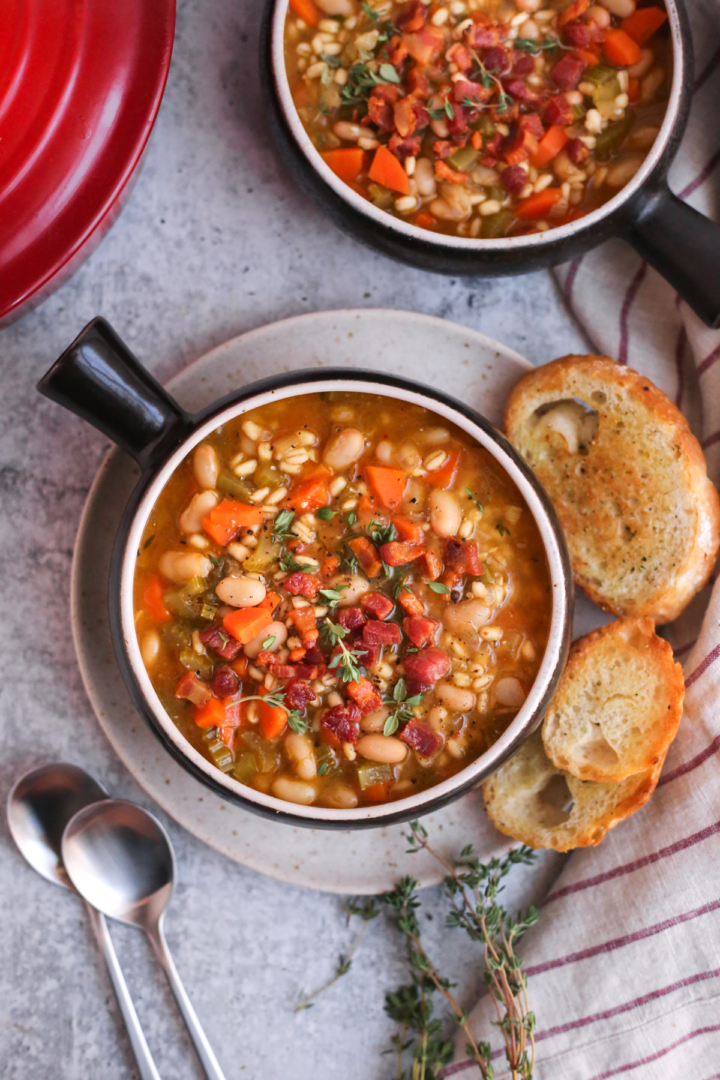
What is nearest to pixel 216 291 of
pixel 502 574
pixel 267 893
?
pixel 502 574

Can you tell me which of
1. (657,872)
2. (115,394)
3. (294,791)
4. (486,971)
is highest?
(115,394)

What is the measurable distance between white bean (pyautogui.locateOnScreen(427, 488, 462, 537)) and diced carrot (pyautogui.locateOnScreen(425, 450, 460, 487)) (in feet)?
0.14

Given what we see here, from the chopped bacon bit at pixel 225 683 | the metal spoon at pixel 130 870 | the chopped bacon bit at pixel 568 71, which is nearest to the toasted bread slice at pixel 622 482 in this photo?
the chopped bacon bit at pixel 568 71

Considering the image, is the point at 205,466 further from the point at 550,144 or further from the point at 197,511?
the point at 550,144

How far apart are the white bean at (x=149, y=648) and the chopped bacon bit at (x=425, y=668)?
1.96 ft

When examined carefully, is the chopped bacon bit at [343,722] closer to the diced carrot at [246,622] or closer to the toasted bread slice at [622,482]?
the diced carrot at [246,622]

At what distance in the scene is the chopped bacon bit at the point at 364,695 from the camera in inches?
80.3

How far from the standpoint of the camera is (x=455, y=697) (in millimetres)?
2051

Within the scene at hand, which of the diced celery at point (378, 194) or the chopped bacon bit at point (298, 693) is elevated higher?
the diced celery at point (378, 194)

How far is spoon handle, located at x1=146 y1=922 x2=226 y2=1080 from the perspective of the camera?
96.4 inches

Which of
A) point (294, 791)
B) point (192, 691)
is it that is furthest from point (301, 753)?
point (192, 691)

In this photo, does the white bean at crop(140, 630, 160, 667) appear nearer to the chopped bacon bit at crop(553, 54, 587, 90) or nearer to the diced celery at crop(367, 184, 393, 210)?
the diced celery at crop(367, 184, 393, 210)

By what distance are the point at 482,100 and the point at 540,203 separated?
0.31 metres

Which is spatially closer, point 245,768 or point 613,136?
point 245,768
